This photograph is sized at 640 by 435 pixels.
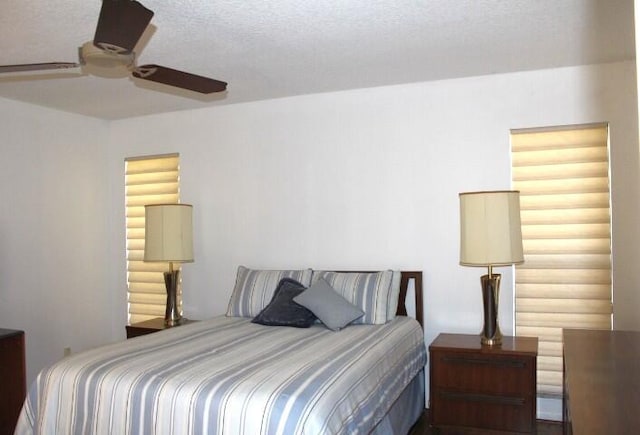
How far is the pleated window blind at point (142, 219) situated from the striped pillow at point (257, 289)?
1169 mm

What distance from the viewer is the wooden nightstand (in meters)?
3.19

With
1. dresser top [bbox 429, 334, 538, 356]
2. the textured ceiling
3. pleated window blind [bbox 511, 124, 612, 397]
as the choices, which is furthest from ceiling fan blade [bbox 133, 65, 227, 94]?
pleated window blind [bbox 511, 124, 612, 397]

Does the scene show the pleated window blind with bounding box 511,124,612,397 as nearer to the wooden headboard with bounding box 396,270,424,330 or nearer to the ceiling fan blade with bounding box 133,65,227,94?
the wooden headboard with bounding box 396,270,424,330

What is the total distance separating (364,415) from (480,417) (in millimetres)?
1172

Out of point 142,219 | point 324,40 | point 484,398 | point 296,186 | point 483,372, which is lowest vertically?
point 484,398

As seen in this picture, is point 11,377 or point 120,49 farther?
point 11,377

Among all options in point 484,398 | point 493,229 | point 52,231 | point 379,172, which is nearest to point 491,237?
point 493,229

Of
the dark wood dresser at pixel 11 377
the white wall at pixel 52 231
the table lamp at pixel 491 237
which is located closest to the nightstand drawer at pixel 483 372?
the table lamp at pixel 491 237

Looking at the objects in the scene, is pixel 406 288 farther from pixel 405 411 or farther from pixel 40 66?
pixel 40 66

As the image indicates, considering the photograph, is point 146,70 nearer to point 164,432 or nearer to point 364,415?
point 164,432

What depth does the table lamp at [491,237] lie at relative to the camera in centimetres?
332

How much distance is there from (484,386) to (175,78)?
2477 millimetres

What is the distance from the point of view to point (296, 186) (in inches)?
173

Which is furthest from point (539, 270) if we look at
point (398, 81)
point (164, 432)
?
→ point (164, 432)
